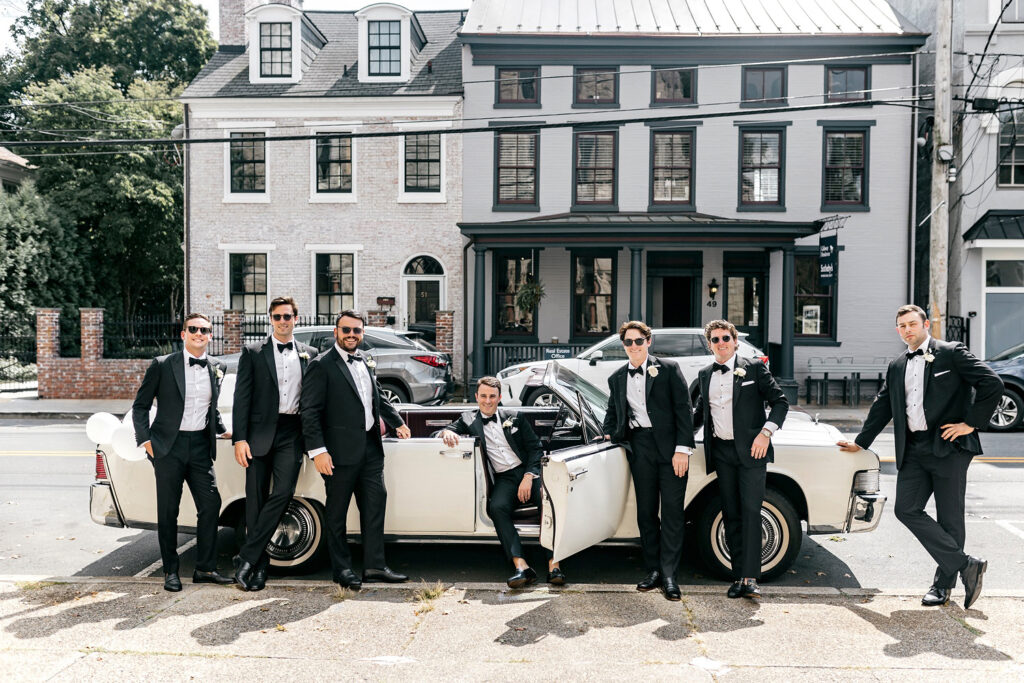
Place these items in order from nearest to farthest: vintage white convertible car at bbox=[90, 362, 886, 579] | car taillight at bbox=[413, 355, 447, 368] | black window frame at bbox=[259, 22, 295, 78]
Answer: vintage white convertible car at bbox=[90, 362, 886, 579] < car taillight at bbox=[413, 355, 447, 368] < black window frame at bbox=[259, 22, 295, 78]

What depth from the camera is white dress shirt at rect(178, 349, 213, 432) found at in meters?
6.07

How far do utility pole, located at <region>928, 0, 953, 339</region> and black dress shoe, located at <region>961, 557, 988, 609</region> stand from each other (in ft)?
36.1

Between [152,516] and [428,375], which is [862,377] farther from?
[152,516]

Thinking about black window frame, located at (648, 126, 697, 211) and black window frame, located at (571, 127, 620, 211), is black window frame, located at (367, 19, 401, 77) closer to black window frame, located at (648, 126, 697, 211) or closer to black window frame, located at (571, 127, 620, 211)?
black window frame, located at (571, 127, 620, 211)

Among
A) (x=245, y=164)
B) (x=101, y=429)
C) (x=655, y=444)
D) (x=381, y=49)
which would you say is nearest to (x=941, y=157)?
(x=655, y=444)

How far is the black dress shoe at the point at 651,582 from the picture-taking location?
603 cm

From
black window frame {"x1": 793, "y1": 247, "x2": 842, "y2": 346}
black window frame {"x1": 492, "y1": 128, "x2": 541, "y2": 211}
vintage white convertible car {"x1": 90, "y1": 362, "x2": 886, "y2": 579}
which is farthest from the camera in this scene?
black window frame {"x1": 492, "y1": 128, "x2": 541, "y2": 211}

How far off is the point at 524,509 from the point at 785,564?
1.92 meters

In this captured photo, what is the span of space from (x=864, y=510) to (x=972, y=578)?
2.72 ft

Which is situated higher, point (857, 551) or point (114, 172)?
point (114, 172)

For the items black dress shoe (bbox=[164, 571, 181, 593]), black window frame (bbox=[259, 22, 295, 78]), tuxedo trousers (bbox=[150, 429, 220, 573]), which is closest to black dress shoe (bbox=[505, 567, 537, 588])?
tuxedo trousers (bbox=[150, 429, 220, 573])

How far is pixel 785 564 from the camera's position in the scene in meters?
6.23

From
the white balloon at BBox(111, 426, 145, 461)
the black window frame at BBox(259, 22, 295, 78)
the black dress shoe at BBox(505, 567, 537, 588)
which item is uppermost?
the black window frame at BBox(259, 22, 295, 78)

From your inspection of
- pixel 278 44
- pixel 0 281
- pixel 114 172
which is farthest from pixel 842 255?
pixel 114 172
